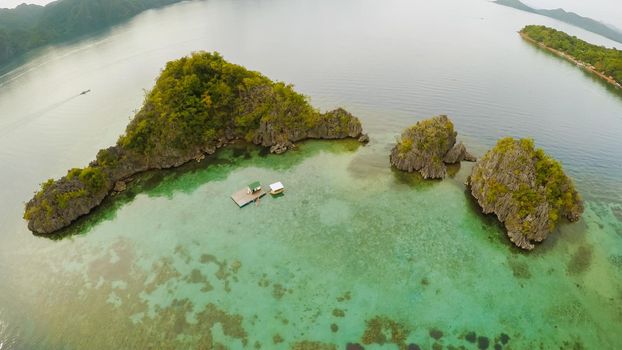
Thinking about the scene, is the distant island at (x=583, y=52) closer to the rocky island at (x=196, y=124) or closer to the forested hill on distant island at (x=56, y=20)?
the rocky island at (x=196, y=124)

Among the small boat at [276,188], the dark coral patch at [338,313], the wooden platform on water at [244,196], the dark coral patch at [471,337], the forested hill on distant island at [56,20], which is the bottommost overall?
the dark coral patch at [471,337]

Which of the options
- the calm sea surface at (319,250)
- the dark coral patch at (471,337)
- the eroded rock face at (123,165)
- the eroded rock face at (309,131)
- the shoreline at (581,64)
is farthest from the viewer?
the shoreline at (581,64)

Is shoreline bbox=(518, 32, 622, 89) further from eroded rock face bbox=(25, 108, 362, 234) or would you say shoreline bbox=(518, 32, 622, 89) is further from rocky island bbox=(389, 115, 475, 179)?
eroded rock face bbox=(25, 108, 362, 234)

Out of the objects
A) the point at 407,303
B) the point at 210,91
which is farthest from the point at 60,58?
the point at 407,303

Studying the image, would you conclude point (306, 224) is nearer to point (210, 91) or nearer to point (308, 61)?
point (210, 91)

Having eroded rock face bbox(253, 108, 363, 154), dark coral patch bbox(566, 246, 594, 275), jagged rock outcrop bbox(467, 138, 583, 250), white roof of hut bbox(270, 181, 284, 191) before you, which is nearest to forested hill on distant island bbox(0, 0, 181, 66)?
eroded rock face bbox(253, 108, 363, 154)

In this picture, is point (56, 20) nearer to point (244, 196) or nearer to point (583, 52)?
point (244, 196)

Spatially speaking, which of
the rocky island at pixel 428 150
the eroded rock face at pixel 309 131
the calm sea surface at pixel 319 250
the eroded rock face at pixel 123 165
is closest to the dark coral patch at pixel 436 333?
the calm sea surface at pixel 319 250
